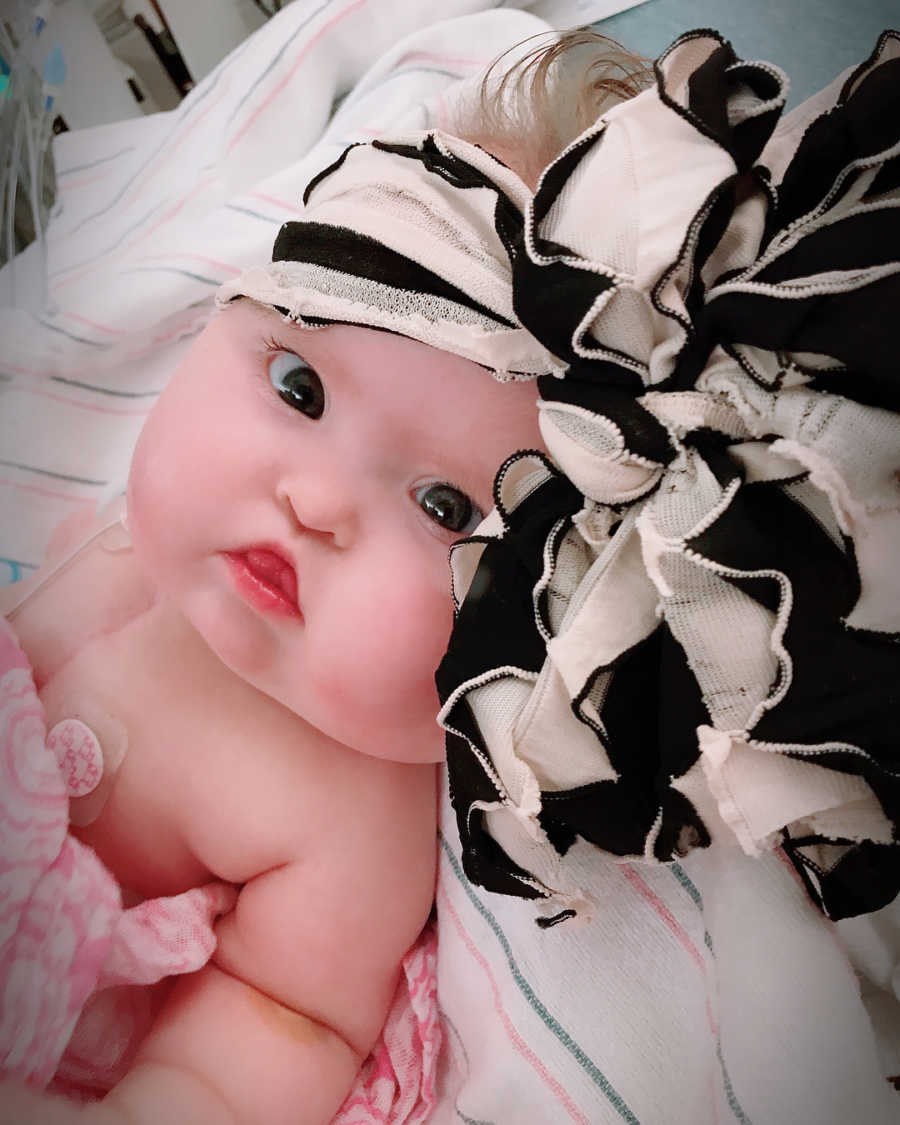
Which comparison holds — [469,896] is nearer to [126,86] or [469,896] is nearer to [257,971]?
[257,971]

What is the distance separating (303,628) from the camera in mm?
570

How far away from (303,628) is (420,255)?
25 cm

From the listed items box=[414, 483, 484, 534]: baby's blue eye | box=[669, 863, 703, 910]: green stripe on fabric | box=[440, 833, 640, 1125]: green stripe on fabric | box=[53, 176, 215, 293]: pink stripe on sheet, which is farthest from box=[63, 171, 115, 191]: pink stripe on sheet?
box=[669, 863, 703, 910]: green stripe on fabric

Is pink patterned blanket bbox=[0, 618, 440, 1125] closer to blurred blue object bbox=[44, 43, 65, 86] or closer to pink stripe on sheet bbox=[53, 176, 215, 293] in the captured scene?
pink stripe on sheet bbox=[53, 176, 215, 293]

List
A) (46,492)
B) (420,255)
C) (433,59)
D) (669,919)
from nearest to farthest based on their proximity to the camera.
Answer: (420,255) → (669,919) → (46,492) → (433,59)

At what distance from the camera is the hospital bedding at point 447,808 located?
20.9 inches

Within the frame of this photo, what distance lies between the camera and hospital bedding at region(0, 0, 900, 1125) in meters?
0.53

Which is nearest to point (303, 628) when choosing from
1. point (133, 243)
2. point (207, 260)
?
point (207, 260)

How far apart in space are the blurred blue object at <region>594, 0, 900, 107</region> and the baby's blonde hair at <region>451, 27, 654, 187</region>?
4.6 inches

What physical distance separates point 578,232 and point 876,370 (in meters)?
0.15

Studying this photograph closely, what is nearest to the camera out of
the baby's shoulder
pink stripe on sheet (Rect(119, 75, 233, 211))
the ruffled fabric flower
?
the ruffled fabric flower

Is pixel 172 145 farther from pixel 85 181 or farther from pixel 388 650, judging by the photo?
pixel 388 650

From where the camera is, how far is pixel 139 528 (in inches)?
24.1

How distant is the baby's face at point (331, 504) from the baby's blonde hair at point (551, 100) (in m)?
0.19
